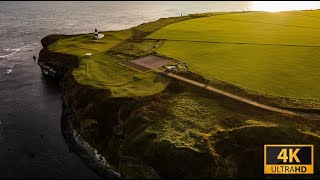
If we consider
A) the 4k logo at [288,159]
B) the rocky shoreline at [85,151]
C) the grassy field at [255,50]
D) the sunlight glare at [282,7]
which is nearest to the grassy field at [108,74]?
the rocky shoreline at [85,151]

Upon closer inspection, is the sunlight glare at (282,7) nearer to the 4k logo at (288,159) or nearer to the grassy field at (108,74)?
the grassy field at (108,74)

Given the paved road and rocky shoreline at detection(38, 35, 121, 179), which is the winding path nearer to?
the paved road

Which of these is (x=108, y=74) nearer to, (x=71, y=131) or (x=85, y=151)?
(x=71, y=131)

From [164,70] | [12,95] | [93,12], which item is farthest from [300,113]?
[93,12]

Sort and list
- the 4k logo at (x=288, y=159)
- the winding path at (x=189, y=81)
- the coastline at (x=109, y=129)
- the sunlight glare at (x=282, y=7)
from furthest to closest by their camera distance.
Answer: the sunlight glare at (x=282, y=7) → the winding path at (x=189, y=81) → the coastline at (x=109, y=129) → the 4k logo at (x=288, y=159)

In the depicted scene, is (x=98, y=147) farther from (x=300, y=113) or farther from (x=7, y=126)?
(x=300, y=113)

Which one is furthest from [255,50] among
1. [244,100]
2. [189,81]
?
[244,100]

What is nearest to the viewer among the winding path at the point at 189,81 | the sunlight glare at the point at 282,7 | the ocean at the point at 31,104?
the winding path at the point at 189,81
